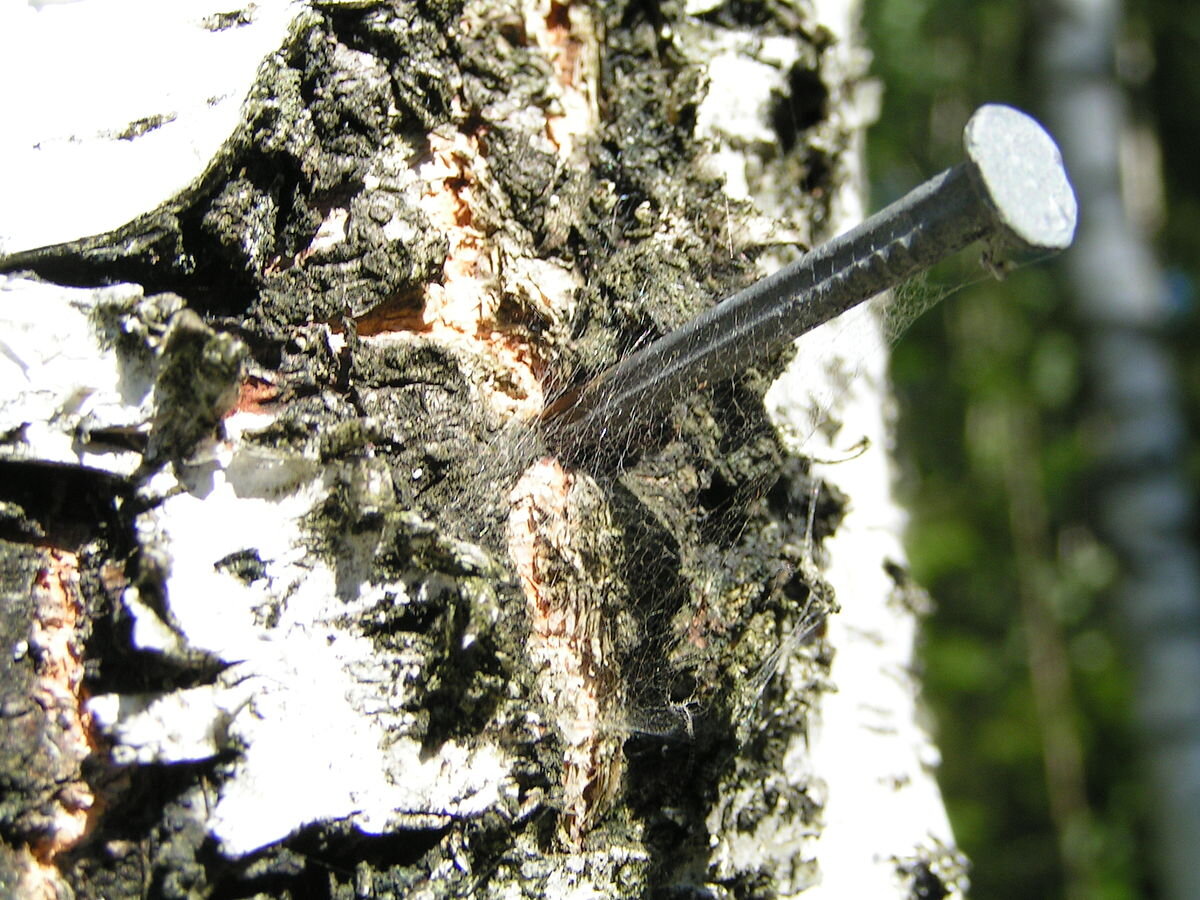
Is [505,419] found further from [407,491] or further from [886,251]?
[886,251]

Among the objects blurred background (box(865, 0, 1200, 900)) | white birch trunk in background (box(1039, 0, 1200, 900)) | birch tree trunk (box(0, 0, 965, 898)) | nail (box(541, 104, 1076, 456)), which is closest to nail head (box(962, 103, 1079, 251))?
nail (box(541, 104, 1076, 456))

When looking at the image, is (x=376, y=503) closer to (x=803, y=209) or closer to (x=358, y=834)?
(x=358, y=834)

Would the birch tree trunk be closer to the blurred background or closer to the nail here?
the nail

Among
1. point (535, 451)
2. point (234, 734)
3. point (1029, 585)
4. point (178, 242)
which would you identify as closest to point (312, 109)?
point (178, 242)

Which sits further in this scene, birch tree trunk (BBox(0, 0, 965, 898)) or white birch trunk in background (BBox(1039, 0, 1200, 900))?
white birch trunk in background (BBox(1039, 0, 1200, 900))

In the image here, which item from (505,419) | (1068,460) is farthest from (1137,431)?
(505,419)
